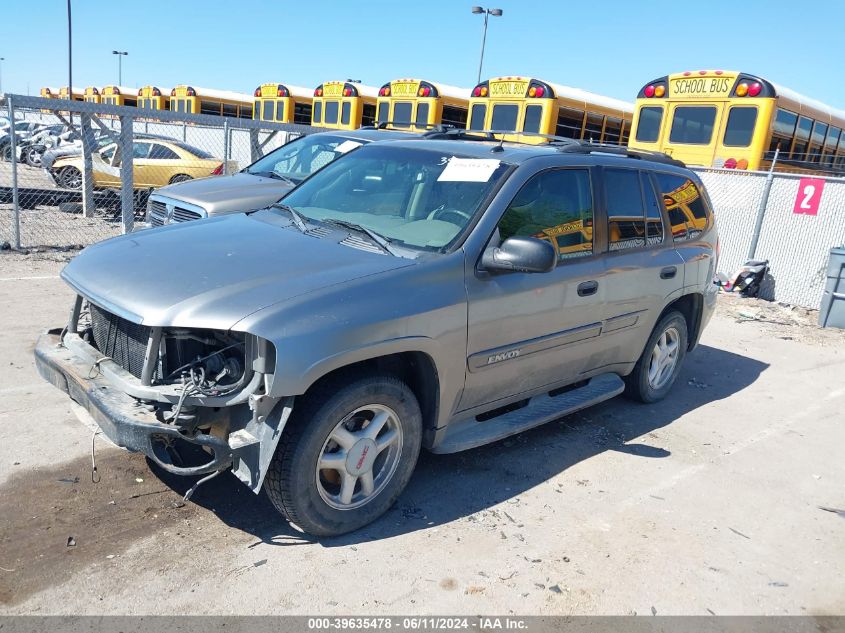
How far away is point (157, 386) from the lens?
10.0ft

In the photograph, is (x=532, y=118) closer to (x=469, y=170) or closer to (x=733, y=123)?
(x=733, y=123)

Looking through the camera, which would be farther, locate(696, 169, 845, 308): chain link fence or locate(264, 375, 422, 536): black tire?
locate(696, 169, 845, 308): chain link fence

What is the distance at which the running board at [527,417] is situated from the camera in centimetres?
382

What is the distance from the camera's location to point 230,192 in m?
7.59

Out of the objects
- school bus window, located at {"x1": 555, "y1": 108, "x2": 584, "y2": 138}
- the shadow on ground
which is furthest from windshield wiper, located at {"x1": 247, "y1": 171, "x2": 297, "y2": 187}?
school bus window, located at {"x1": 555, "y1": 108, "x2": 584, "y2": 138}

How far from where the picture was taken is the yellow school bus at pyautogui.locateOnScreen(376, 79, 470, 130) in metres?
16.5

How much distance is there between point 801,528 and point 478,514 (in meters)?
1.89

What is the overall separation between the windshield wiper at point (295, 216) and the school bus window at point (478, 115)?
39.8 ft

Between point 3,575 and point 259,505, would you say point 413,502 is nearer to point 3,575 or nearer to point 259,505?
point 259,505

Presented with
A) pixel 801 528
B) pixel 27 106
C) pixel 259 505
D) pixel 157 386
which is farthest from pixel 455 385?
pixel 27 106

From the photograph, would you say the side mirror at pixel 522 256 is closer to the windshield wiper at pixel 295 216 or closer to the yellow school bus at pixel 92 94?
the windshield wiper at pixel 295 216

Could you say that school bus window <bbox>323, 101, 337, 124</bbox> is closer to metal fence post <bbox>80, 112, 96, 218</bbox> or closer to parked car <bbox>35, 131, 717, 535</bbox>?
metal fence post <bbox>80, 112, 96, 218</bbox>

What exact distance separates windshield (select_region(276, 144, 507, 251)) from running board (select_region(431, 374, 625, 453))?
3.48 feet

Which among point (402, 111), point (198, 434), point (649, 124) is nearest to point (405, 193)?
point (198, 434)
